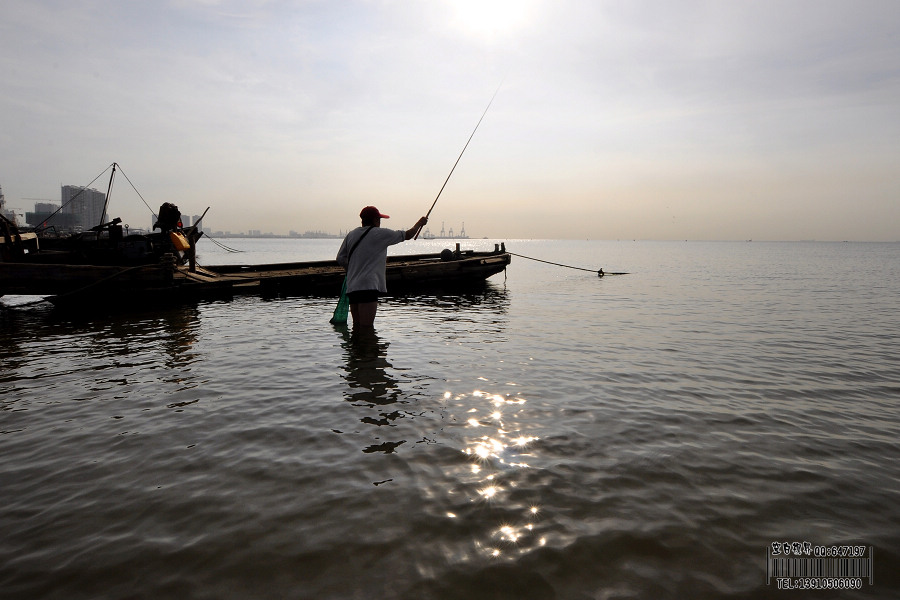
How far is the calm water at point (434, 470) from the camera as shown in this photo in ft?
9.10

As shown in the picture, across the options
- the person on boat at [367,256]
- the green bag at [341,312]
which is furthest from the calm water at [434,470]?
the green bag at [341,312]

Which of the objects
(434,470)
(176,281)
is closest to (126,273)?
(176,281)

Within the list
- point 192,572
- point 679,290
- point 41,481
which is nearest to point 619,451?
point 192,572

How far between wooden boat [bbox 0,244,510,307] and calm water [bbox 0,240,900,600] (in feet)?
20.0

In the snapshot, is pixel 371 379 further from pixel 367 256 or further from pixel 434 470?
pixel 434 470

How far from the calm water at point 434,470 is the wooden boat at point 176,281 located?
6093 millimetres

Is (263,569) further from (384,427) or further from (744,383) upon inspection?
(744,383)

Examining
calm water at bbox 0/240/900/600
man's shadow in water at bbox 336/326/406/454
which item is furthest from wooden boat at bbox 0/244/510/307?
man's shadow in water at bbox 336/326/406/454

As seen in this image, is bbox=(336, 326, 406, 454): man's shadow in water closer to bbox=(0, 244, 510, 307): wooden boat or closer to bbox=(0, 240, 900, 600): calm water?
bbox=(0, 240, 900, 600): calm water

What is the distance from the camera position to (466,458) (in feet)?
14.2

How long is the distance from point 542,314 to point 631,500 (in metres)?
12.5

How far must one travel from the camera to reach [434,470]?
4062 mm

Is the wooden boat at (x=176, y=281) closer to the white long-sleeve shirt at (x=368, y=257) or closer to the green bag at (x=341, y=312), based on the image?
the green bag at (x=341, y=312)

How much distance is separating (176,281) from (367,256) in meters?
10.9
